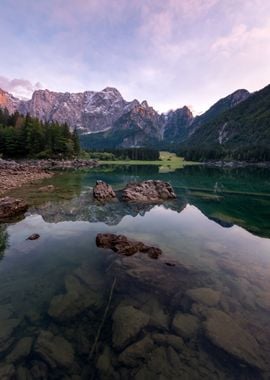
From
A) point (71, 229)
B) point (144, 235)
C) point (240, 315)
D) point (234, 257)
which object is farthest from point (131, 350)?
point (71, 229)

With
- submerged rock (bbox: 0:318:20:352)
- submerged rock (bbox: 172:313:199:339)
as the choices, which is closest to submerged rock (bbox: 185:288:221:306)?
submerged rock (bbox: 172:313:199:339)

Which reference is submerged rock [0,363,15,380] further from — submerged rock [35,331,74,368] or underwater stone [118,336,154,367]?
underwater stone [118,336,154,367]

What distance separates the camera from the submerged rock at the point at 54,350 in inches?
311

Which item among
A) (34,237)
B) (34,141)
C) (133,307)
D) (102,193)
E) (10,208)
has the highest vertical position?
(34,141)

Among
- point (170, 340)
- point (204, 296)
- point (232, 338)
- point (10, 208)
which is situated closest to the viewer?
point (170, 340)

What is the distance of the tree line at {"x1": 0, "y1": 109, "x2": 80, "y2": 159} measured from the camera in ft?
338

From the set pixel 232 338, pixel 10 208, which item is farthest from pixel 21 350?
pixel 10 208

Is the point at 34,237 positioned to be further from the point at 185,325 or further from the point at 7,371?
the point at 185,325

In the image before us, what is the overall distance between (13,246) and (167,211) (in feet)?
64.1

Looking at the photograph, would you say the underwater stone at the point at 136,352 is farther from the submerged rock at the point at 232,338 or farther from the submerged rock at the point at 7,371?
the submerged rock at the point at 7,371

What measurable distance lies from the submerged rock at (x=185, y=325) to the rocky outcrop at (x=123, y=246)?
6025 mm

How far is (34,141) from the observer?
108m

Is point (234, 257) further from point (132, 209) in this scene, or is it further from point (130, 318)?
point (132, 209)

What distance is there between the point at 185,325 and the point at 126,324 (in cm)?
240
